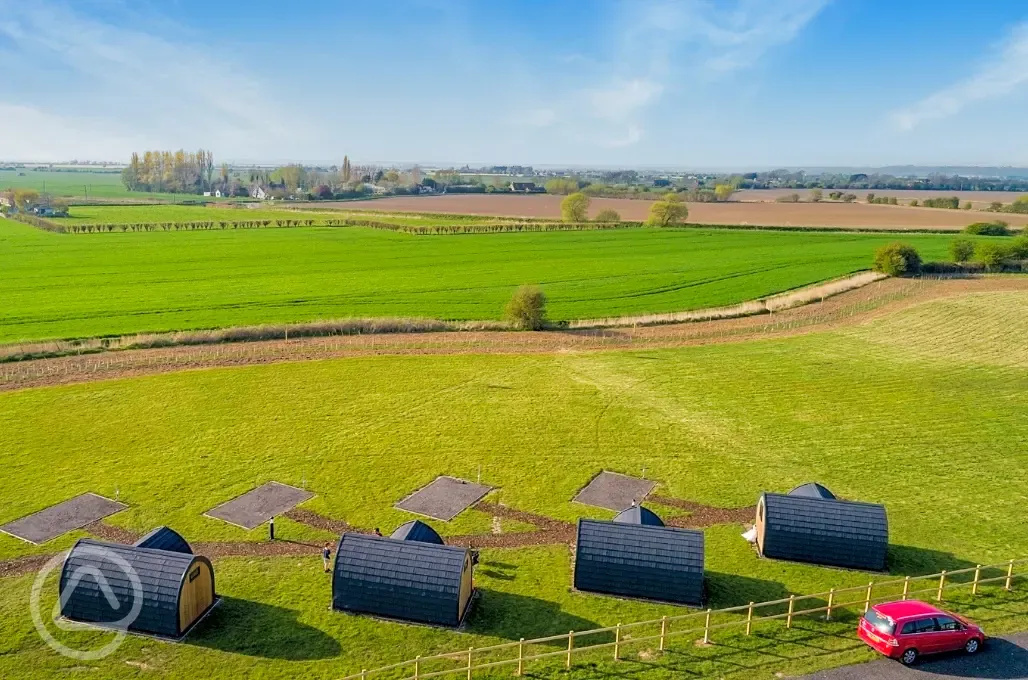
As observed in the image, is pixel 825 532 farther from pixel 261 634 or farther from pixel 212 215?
pixel 212 215

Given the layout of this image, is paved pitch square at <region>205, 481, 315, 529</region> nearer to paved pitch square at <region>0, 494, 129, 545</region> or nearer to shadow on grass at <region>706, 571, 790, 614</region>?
paved pitch square at <region>0, 494, 129, 545</region>

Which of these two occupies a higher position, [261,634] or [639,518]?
[639,518]

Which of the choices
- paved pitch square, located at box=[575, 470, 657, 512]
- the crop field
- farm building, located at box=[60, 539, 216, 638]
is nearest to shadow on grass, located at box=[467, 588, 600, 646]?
the crop field

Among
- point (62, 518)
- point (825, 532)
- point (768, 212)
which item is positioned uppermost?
point (768, 212)

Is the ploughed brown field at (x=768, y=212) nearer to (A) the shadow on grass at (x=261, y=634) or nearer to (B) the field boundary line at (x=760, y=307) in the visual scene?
(B) the field boundary line at (x=760, y=307)

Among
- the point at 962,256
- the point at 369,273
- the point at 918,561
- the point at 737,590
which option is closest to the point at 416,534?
the point at 737,590

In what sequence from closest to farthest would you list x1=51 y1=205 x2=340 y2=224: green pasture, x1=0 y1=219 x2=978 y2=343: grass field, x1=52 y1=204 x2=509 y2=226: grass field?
x1=0 y1=219 x2=978 y2=343: grass field, x1=51 y1=205 x2=340 y2=224: green pasture, x1=52 y1=204 x2=509 y2=226: grass field

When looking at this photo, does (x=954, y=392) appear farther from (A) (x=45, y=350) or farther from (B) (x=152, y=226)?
(B) (x=152, y=226)
